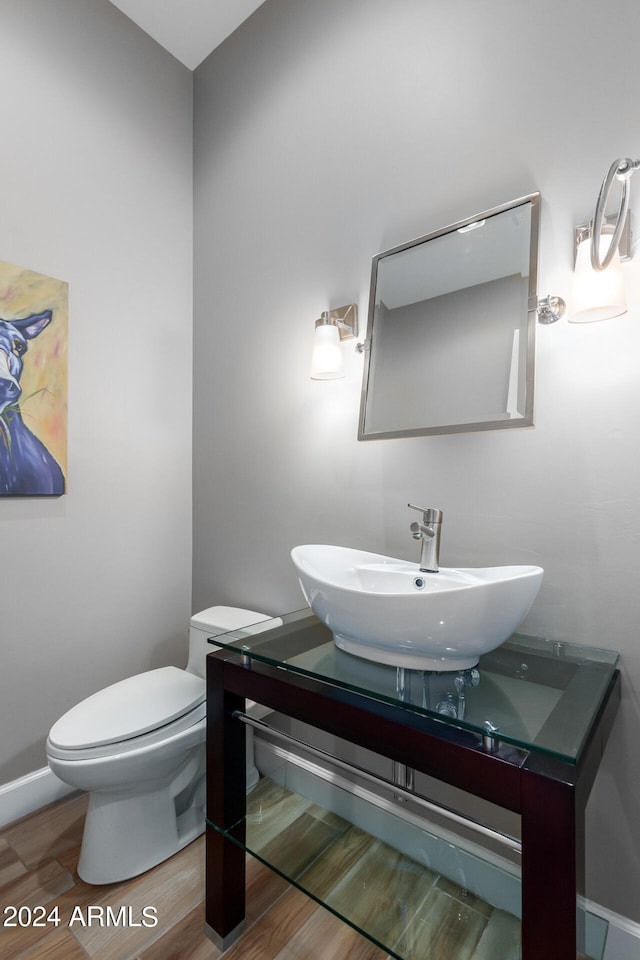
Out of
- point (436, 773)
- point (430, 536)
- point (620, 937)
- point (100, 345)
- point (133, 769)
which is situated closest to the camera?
point (436, 773)

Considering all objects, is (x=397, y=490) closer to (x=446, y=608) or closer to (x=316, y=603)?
(x=316, y=603)

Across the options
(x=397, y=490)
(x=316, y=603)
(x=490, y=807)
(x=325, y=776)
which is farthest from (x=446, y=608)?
(x=325, y=776)

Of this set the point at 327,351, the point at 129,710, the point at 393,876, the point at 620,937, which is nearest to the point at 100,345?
the point at 327,351

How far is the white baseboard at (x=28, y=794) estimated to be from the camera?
1.53m

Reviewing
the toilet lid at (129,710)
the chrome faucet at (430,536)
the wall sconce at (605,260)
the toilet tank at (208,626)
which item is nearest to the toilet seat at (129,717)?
the toilet lid at (129,710)

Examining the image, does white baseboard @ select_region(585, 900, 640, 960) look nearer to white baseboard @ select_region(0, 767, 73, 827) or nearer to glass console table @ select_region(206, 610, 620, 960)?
glass console table @ select_region(206, 610, 620, 960)

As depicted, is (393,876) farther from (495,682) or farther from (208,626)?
(208,626)

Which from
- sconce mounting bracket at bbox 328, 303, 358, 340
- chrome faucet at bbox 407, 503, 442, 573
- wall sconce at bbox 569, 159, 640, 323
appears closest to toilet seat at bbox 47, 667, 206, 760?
chrome faucet at bbox 407, 503, 442, 573

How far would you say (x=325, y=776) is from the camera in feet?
4.94

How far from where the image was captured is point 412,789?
99 centimetres

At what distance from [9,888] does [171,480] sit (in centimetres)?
135

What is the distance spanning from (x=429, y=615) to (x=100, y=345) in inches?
62.3

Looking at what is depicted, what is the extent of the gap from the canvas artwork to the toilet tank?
26.7 inches

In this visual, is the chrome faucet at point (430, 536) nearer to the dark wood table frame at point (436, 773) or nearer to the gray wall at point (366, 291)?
the gray wall at point (366, 291)
